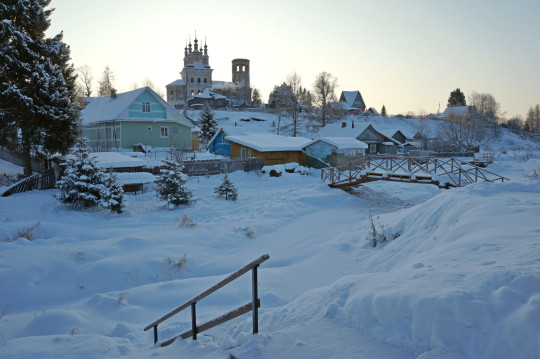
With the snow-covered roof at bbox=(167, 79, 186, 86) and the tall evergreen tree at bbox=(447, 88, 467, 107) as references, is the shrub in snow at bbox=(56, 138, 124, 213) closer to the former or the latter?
the snow-covered roof at bbox=(167, 79, 186, 86)

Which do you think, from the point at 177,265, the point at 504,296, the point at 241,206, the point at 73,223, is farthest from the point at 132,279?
the point at 241,206

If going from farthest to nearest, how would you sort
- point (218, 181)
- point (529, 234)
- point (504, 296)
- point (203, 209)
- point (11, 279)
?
point (218, 181)
point (203, 209)
point (11, 279)
point (529, 234)
point (504, 296)

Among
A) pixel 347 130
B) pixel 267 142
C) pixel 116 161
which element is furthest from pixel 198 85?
pixel 116 161

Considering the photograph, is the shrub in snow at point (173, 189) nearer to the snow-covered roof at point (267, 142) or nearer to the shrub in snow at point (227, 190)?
the shrub in snow at point (227, 190)

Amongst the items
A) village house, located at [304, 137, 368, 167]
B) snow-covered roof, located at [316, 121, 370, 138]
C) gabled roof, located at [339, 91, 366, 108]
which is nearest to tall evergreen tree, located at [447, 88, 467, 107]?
gabled roof, located at [339, 91, 366, 108]

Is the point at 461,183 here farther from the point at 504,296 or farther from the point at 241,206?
the point at 504,296

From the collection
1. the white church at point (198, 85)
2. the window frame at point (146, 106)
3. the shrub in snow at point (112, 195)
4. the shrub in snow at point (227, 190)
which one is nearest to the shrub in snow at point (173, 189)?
the shrub in snow at point (112, 195)

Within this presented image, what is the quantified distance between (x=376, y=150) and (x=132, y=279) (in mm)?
44366

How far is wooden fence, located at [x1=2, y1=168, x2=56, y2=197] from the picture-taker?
57.6ft

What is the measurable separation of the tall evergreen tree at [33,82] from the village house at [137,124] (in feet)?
45.2

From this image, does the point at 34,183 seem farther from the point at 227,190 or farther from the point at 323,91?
the point at 323,91

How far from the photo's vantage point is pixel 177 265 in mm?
10164

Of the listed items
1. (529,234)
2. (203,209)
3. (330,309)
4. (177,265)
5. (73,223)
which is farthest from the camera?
Answer: (203,209)

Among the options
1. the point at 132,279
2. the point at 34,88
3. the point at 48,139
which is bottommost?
the point at 132,279
